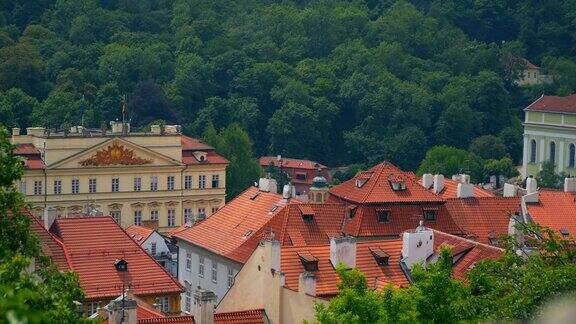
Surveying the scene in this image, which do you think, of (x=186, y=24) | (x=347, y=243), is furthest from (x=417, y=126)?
(x=347, y=243)

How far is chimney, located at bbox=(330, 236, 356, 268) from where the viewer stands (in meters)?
43.3

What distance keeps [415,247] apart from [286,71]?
100213mm

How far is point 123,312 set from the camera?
35.5 meters

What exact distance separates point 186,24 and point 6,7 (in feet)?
49.1

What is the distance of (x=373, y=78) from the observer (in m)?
147

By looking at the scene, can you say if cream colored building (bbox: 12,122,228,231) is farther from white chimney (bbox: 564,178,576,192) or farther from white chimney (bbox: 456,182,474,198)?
white chimney (bbox: 456,182,474,198)

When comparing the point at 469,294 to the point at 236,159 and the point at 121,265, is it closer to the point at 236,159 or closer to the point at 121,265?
the point at 121,265

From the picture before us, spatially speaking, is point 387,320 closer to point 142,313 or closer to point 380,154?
point 142,313

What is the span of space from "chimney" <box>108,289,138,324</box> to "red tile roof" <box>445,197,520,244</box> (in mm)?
23140

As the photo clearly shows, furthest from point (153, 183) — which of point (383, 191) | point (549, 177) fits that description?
point (383, 191)

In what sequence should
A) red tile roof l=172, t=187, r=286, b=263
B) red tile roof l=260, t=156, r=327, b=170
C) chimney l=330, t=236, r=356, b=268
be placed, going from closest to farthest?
chimney l=330, t=236, r=356, b=268 < red tile roof l=172, t=187, r=286, b=263 < red tile roof l=260, t=156, r=327, b=170

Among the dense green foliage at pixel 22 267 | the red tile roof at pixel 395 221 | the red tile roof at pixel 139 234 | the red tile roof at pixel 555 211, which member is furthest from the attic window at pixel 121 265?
the red tile roof at pixel 139 234

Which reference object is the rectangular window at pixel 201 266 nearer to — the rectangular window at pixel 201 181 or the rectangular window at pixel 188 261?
the rectangular window at pixel 188 261

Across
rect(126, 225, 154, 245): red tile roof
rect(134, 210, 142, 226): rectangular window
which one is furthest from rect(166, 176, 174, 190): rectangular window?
rect(126, 225, 154, 245): red tile roof
